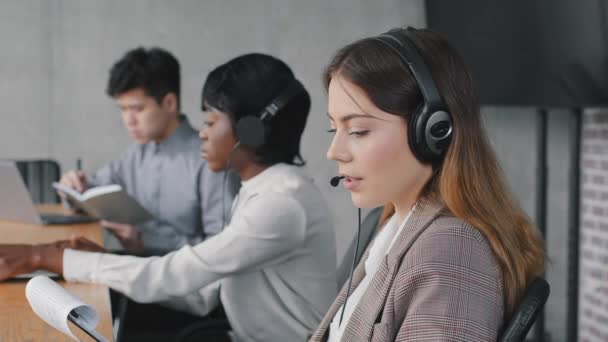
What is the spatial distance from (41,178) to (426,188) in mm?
2511

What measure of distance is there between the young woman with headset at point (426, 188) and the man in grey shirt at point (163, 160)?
1.74 meters

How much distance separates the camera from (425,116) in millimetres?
1213

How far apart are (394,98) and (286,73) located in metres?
0.86

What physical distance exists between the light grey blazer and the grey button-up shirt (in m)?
1.65

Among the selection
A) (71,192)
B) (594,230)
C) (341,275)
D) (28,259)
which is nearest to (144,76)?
(71,192)

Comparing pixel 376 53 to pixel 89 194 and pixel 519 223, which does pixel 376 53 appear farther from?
pixel 89 194

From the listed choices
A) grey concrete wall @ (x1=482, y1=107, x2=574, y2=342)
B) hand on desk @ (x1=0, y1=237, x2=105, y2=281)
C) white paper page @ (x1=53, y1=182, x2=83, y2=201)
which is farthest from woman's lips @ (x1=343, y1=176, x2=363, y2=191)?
grey concrete wall @ (x1=482, y1=107, x2=574, y2=342)

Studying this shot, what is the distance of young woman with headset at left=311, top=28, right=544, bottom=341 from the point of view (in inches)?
44.6

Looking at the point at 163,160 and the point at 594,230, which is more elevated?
the point at 163,160

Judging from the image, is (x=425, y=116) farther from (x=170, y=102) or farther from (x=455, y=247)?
(x=170, y=102)

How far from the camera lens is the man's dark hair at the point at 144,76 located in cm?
323

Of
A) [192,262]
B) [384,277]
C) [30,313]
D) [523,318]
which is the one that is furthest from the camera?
[192,262]

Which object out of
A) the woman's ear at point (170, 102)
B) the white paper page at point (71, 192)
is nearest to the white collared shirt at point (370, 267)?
the white paper page at point (71, 192)

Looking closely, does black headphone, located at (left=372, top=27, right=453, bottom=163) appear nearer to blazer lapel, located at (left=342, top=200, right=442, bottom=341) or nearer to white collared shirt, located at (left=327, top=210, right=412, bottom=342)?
blazer lapel, located at (left=342, top=200, right=442, bottom=341)
